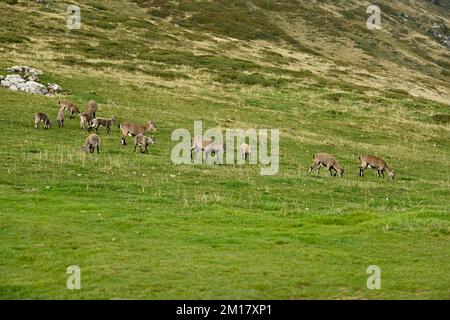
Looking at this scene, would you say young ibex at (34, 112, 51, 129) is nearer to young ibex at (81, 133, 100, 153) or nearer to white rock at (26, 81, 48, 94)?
young ibex at (81, 133, 100, 153)

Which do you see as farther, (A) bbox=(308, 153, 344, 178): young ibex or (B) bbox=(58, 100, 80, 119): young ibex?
(B) bbox=(58, 100, 80, 119): young ibex

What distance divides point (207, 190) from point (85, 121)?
1720 cm

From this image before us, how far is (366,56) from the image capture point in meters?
134

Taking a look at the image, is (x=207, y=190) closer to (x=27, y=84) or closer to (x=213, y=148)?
(x=213, y=148)

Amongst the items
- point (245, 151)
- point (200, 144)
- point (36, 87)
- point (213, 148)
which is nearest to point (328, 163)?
point (245, 151)

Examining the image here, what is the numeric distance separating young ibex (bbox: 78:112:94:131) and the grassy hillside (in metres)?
0.96

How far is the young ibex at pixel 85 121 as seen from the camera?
1690 inches

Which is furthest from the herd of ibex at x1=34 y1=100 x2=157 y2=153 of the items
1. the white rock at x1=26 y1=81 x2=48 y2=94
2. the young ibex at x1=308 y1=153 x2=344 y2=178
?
the young ibex at x1=308 y1=153 x2=344 y2=178

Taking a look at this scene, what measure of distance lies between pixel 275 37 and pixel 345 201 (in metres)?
102

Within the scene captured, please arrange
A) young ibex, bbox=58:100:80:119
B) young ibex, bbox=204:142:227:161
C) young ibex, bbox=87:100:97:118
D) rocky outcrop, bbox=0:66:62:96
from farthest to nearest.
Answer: rocky outcrop, bbox=0:66:62:96
young ibex, bbox=87:100:97:118
young ibex, bbox=58:100:80:119
young ibex, bbox=204:142:227:161

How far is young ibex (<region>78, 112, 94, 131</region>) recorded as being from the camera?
1690 inches

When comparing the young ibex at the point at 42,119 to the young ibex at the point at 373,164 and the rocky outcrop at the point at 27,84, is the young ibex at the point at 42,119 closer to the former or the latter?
the rocky outcrop at the point at 27,84

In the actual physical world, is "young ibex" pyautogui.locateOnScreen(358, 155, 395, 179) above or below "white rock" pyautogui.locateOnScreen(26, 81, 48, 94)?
below

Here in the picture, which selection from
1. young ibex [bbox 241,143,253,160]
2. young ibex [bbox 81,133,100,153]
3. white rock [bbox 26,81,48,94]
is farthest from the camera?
white rock [bbox 26,81,48,94]
